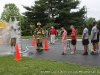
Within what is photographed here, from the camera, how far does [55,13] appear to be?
4181 cm

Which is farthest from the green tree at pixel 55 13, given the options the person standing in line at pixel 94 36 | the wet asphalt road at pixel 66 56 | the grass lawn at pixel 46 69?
the grass lawn at pixel 46 69

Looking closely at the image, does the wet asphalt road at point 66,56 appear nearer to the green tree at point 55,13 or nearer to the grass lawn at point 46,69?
the grass lawn at point 46,69

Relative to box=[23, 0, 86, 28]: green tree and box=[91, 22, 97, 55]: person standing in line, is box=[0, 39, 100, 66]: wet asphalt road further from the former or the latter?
box=[23, 0, 86, 28]: green tree

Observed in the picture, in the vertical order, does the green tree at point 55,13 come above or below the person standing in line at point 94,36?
above

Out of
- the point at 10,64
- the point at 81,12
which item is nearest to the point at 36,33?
the point at 10,64

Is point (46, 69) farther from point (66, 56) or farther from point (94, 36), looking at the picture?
point (94, 36)

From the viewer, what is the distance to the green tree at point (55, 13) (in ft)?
137

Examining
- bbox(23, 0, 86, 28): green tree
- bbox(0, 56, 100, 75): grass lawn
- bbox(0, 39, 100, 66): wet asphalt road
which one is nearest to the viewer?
bbox(0, 56, 100, 75): grass lawn

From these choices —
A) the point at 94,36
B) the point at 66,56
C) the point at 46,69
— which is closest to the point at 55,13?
the point at 94,36

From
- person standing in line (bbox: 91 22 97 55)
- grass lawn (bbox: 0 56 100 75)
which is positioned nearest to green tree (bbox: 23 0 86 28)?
person standing in line (bbox: 91 22 97 55)

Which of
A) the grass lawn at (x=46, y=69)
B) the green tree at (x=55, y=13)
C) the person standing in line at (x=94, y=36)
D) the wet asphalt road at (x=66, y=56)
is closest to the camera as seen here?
the grass lawn at (x=46, y=69)

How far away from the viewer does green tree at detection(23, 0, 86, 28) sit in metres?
41.9

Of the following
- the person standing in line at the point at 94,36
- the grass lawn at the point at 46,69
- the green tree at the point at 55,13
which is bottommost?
the grass lawn at the point at 46,69

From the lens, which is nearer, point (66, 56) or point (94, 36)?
point (66, 56)
